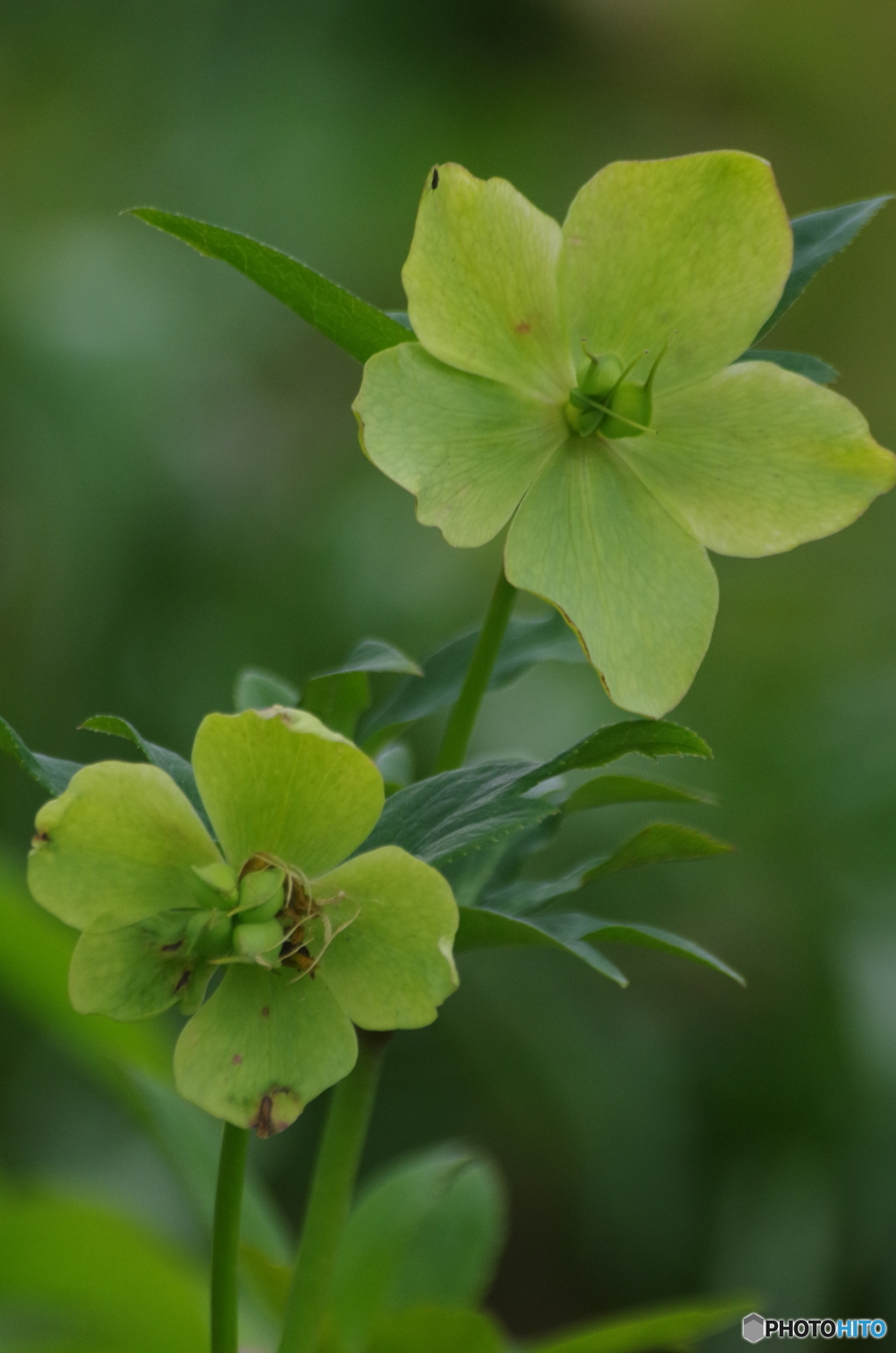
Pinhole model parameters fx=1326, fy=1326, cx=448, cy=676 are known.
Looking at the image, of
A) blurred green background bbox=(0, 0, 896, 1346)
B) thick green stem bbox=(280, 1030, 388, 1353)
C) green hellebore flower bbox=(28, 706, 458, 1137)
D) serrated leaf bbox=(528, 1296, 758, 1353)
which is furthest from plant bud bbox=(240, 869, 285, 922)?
blurred green background bbox=(0, 0, 896, 1346)

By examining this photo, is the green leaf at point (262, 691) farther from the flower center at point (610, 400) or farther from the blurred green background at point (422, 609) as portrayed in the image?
the blurred green background at point (422, 609)

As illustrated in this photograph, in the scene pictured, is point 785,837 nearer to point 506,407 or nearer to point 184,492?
point 184,492

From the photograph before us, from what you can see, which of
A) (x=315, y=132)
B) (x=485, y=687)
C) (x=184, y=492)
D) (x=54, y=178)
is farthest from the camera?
(x=315, y=132)

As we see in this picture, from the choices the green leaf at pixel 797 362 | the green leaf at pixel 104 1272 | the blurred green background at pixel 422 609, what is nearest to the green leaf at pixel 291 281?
the green leaf at pixel 797 362

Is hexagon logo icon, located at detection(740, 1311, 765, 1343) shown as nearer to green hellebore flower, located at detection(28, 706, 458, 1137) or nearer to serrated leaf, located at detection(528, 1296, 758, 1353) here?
serrated leaf, located at detection(528, 1296, 758, 1353)

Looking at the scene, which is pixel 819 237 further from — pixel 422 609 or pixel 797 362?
pixel 422 609

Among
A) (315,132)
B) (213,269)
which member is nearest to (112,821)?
(213,269)
